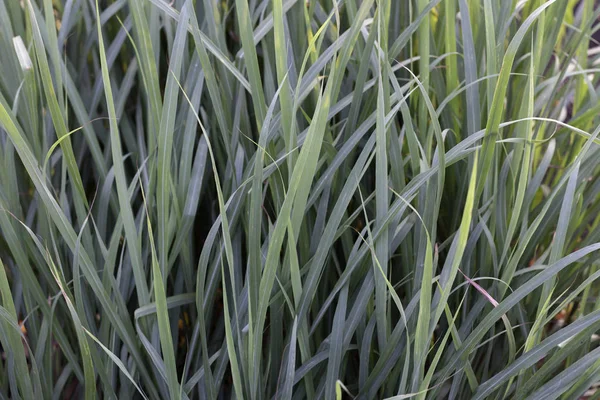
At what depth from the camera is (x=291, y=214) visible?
562mm

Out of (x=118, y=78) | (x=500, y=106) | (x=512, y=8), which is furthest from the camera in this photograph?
A: (x=118, y=78)

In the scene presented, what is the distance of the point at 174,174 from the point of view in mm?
604

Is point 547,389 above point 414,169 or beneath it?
beneath

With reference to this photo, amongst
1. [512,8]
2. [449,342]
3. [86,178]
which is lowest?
[449,342]

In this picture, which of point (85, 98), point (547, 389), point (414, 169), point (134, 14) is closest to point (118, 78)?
point (85, 98)

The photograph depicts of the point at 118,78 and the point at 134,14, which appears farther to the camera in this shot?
the point at 118,78

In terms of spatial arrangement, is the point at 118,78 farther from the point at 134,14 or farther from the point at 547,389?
the point at 547,389

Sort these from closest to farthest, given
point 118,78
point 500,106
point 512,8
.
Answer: point 500,106 → point 512,8 → point 118,78

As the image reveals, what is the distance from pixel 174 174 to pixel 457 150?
0.26m

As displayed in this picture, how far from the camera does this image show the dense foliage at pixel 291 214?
0.51 m

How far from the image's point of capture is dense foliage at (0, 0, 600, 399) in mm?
509

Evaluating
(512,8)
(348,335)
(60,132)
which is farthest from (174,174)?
(512,8)

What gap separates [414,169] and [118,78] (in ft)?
1.25

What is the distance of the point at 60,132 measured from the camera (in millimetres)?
535
